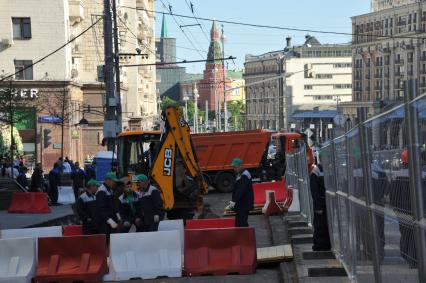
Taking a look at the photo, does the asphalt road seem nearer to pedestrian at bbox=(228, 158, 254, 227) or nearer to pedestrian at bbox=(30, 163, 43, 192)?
pedestrian at bbox=(228, 158, 254, 227)

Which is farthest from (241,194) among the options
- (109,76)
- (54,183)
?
(109,76)

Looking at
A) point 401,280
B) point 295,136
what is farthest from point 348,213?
point 295,136

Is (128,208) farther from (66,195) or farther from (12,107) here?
(12,107)

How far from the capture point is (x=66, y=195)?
112 ft

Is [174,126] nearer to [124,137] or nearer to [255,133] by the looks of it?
[124,137]

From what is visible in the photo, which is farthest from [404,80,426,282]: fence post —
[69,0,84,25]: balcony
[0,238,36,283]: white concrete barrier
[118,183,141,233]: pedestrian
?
[69,0,84,25]: balcony

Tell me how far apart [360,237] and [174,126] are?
13534 millimetres

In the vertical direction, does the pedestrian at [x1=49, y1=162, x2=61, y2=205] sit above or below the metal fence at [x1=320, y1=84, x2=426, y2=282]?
below

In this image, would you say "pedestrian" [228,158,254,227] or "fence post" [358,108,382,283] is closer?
"fence post" [358,108,382,283]

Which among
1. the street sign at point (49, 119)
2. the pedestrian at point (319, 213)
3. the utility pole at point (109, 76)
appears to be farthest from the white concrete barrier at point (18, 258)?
the street sign at point (49, 119)

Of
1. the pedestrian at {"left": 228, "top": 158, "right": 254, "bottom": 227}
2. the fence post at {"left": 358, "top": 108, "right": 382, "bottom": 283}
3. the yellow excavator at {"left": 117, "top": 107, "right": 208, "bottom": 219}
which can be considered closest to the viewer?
the fence post at {"left": 358, "top": 108, "right": 382, "bottom": 283}

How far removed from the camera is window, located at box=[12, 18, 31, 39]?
186 ft

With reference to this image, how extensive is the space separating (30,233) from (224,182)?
75.9 ft

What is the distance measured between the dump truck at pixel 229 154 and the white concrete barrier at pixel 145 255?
23630mm
